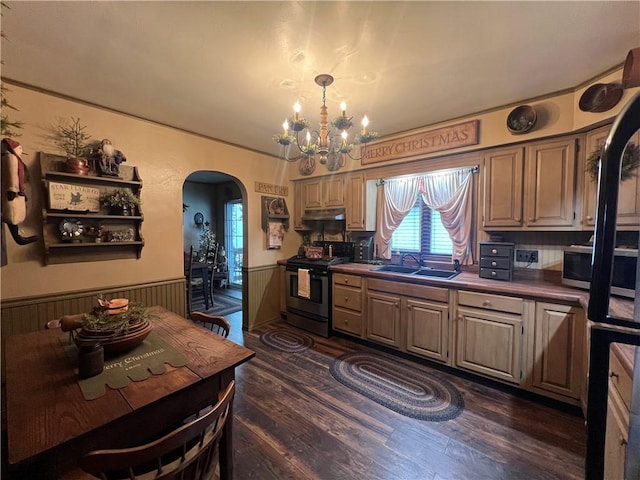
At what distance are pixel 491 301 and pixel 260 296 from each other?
2.86m

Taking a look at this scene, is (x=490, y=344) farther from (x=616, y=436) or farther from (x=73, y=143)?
(x=73, y=143)

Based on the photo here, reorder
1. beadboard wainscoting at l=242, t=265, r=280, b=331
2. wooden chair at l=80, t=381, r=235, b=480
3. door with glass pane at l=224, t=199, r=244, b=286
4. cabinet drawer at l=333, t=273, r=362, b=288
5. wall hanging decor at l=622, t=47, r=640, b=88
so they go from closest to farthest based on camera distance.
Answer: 1. wooden chair at l=80, t=381, r=235, b=480
2. wall hanging decor at l=622, t=47, r=640, b=88
3. cabinet drawer at l=333, t=273, r=362, b=288
4. beadboard wainscoting at l=242, t=265, r=280, b=331
5. door with glass pane at l=224, t=199, r=244, b=286

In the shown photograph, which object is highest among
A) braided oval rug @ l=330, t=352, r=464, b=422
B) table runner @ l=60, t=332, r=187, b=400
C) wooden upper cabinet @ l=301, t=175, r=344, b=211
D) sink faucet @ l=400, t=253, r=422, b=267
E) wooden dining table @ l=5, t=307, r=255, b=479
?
wooden upper cabinet @ l=301, t=175, r=344, b=211

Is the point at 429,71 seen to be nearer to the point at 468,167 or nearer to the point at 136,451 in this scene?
the point at 468,167

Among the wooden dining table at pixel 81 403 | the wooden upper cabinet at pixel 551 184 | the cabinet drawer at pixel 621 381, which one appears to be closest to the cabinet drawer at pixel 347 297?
the wooden upper cabinet at pixel 551 184

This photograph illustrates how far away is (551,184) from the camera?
234cm

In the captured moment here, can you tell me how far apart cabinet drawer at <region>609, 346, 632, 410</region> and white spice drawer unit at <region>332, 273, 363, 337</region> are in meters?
2.15

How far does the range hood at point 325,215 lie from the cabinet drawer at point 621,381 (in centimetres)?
291

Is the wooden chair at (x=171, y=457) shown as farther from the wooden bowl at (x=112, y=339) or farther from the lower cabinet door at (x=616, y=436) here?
the lower cabinet door at (x=616, y=436)

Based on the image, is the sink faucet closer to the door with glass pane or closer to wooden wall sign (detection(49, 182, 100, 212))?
wooden wall sign (detection(49, 182, 100, 212))

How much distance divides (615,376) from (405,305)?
1.68 meters

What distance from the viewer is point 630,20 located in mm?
1486

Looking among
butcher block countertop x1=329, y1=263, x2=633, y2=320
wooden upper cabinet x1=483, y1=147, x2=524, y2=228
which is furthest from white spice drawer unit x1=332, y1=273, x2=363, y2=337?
wooden upper cabinet x1=483, y1=147, x2=524, y2=228

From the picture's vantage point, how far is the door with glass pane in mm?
6477
